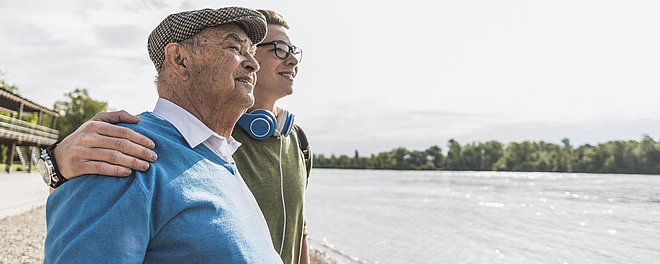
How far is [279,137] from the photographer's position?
2.32m

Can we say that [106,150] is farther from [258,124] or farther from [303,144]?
[303,144]

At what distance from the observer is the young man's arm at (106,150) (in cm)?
115

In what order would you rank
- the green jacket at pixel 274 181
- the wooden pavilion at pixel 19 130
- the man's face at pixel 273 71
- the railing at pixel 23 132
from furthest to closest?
the wooden pavilion at pixel 19 130
the railing at pixel 23 132
the man's face at pixel 273 71
the green jacket at pixel 274 181

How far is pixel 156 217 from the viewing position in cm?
113

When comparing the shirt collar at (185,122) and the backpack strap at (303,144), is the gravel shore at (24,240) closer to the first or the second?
the backpack strap at (303,144)

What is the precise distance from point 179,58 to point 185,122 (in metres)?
0.21

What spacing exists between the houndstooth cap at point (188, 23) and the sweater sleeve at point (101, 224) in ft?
1.74

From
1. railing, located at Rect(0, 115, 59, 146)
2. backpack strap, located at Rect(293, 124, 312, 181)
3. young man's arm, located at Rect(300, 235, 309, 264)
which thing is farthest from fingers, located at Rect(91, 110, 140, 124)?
railing, located at Rect(0, 115, 59, 146)

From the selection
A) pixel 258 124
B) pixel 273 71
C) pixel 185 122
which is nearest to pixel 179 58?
pixel 185 122

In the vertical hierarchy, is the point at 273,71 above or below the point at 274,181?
above

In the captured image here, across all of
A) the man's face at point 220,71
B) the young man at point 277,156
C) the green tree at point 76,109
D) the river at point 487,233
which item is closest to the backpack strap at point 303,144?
the young man at point 277,156

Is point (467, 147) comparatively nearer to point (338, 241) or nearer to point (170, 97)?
point (338, 241)

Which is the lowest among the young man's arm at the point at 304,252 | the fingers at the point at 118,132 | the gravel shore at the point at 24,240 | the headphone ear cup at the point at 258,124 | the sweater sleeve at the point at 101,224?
the gravel shore at the point at 24,240

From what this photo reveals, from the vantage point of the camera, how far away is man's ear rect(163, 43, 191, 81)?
1.48 meters
